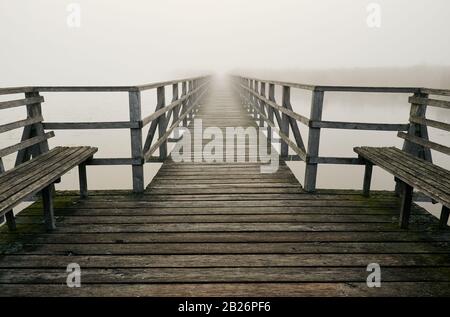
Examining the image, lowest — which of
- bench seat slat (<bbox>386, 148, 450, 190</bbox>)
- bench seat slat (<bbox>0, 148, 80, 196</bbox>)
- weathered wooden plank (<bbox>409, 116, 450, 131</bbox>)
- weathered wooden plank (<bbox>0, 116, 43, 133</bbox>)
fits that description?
bench seat slat (<bbox>0, 148, 80, 196</bbox>)

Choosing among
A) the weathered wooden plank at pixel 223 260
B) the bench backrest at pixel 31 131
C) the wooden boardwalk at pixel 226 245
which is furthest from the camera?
the bench backrest at pixel 31 131

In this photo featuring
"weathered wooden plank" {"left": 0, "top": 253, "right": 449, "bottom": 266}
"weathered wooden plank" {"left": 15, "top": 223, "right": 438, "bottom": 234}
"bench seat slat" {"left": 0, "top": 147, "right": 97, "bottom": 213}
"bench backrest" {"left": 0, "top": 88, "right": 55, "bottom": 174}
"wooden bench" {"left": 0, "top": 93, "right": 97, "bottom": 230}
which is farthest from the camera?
"bench backrest" {"left": 0, "top": 88, "right": 55, "bottom": 174}

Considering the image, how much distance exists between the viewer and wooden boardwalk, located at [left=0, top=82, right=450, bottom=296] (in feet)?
8.72

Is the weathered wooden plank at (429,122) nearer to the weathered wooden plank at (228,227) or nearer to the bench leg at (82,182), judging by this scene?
the weathered wooden plank at (228,227)

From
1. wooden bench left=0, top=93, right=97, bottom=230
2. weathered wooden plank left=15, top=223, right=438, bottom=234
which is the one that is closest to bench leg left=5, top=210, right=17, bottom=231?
wooden bench left=0, top=93, right=97, bottom=230

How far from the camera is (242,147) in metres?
7.69

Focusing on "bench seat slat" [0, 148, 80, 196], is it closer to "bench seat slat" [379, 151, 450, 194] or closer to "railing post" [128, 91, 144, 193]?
"railing post" [128, 91, 144, 193]

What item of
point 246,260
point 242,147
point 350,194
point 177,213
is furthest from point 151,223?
point 242,147

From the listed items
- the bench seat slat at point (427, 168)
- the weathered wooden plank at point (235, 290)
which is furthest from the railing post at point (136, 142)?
the bench seat slat at point (427, 168)

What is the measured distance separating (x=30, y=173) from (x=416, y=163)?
4.23 meters

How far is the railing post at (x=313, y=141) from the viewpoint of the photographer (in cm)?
453

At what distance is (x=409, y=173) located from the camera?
3609 mm

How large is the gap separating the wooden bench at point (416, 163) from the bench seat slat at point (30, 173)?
11.9 ft

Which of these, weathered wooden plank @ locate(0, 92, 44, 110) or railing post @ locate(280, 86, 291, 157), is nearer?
weathered wooden plank @ locate(0, 92, 44, 110)
